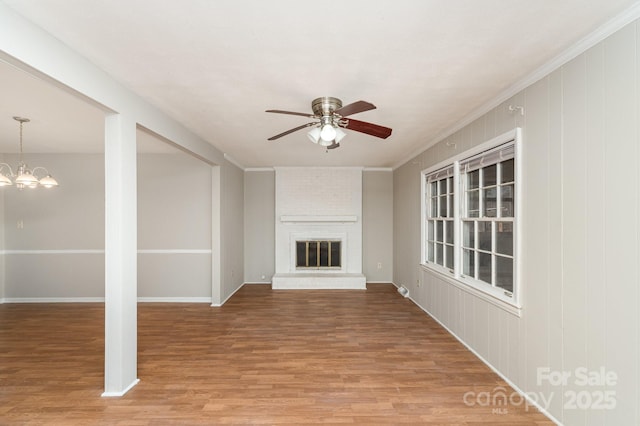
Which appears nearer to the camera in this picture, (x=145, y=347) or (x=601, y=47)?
(x=601, y=47)

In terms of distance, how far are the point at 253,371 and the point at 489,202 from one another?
2.80m

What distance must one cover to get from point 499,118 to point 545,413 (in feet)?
7.73

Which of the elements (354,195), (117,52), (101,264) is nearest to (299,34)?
(117,52)

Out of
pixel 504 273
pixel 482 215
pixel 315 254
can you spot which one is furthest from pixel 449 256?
pixel 315 254

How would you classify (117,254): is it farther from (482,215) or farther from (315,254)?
(315,254)

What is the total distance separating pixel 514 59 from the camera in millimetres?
2031

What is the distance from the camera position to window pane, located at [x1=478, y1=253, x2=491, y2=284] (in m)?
3.02

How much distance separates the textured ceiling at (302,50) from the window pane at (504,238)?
1.18m

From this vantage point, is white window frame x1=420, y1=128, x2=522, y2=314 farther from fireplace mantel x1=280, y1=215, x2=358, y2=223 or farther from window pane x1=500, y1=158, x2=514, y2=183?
fireplace mantel x1=280, y1=215, x2=358, y2=223

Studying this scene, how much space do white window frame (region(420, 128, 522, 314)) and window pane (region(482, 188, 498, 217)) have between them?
0.92 ft

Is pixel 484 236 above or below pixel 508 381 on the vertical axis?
above

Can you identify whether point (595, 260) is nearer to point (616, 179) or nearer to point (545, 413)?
point (616, 179)

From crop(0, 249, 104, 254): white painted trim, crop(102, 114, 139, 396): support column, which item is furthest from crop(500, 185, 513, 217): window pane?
crop(0, 249, 104, 254): white painted trim

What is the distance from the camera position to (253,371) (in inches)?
109
